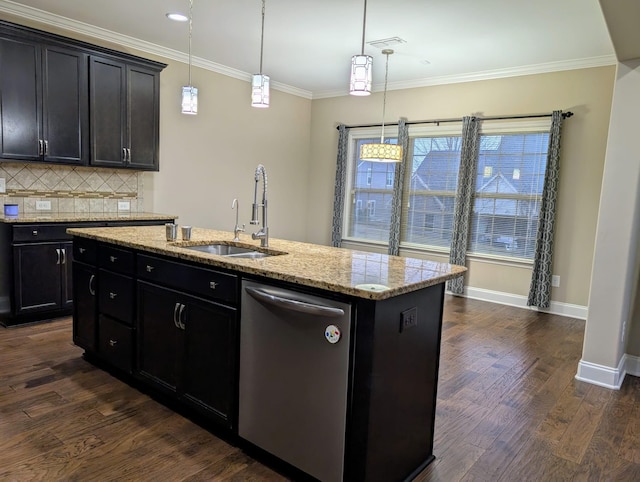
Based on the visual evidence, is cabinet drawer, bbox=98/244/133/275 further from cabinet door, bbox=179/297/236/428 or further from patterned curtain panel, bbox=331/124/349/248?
patterned curtain panel, bbox=331/124/349/248

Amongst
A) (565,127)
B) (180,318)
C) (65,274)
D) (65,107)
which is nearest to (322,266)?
(180,318)

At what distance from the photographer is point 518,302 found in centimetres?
536

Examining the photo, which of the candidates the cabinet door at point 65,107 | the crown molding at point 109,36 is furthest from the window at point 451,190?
the cabinet door at point 65,107

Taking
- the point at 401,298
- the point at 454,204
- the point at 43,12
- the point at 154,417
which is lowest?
Result: the point at 154,417

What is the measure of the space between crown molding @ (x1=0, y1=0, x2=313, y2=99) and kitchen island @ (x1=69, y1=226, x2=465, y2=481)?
2.67 meters

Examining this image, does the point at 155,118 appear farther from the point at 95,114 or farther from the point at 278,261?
the point at 278,261

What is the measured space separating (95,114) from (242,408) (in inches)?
134

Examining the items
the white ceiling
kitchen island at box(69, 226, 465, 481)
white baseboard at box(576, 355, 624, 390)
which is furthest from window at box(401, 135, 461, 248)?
kitchen island at box(69, 226, 465, 481)

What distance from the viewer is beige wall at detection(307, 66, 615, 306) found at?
188 inches

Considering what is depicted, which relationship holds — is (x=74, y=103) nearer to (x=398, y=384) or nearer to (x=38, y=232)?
(x=38, y=232)

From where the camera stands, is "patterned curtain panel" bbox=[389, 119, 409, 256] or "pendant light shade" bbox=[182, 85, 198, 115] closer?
"pendant light shade" bbox=[182, 85, 198, 115]

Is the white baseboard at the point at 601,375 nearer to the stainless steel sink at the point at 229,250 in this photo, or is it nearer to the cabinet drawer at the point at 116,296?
the stainless steel sink at the point at 229,250

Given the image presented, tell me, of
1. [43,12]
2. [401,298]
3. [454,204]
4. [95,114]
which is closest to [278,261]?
[401,298]

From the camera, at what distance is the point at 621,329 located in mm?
3162
